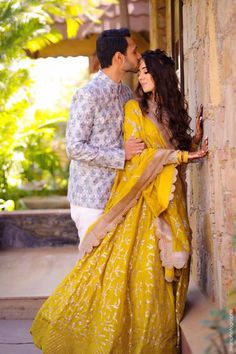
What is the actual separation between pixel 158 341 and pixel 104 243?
1.92ft

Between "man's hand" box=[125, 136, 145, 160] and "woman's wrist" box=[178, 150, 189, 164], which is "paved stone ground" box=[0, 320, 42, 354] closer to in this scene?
"man's hand" box=[125, 136, 145, 160]

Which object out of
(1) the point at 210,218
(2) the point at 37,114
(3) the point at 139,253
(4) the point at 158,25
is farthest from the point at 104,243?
(2) the point at 37,114

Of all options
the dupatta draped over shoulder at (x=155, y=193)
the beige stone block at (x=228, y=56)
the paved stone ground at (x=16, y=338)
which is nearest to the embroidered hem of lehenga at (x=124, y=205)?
the dupatta draped over shoulder at (x=155, y=193)

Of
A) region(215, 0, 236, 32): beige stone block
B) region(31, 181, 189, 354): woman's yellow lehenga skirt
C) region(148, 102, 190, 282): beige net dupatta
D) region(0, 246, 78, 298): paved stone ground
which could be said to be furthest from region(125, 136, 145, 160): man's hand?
region(0, 246, 78, 298): paved stone ground

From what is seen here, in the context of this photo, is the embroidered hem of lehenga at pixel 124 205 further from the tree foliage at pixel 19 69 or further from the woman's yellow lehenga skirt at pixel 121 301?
the tree foliage at pixel 19 69

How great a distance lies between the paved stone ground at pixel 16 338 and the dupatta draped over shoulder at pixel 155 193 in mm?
1044

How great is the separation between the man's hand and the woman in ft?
0.09

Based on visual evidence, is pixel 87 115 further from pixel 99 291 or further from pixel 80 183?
pixel 99 291

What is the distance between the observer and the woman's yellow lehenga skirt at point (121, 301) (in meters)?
3.97

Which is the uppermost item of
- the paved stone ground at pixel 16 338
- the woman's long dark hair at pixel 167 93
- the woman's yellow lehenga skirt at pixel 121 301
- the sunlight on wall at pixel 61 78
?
the sunlight on wall at pixel 61 78

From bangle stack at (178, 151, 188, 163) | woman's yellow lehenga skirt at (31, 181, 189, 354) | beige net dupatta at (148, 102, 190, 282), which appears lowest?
woman's yellow lehenga skirt at (31, 181, 189, 354)

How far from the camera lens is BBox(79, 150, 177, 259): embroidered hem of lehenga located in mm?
4012

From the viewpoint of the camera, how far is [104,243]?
4.18 meters

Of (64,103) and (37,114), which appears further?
(64,103)
